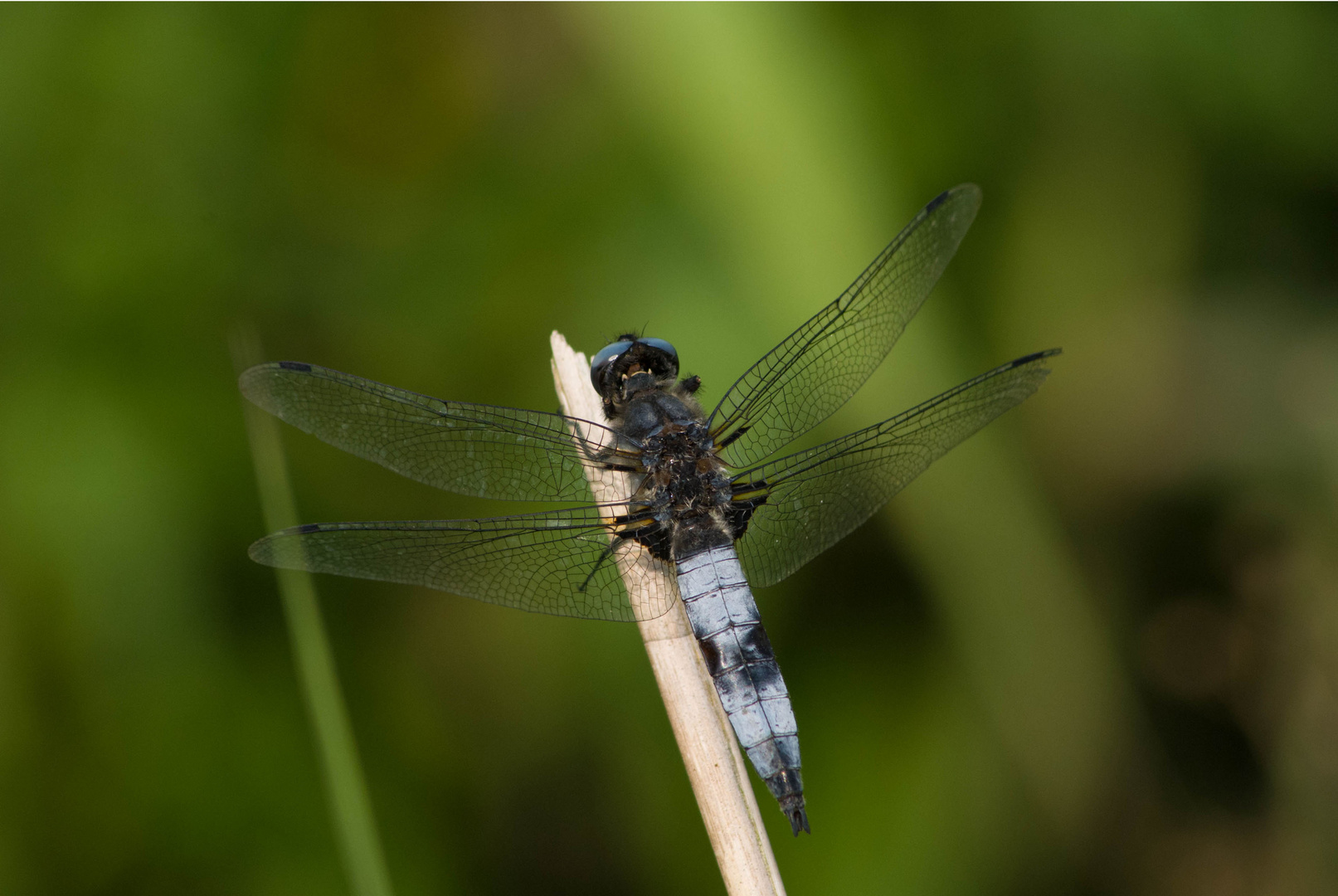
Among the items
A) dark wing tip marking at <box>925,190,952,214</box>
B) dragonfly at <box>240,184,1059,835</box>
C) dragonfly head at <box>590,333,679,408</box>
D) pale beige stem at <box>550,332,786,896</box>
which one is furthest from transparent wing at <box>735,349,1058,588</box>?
dark wing tip marking at <box>925,190,952,214</box>

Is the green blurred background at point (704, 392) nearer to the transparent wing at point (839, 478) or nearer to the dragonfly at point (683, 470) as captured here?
the dragonfly at point (683, 470)

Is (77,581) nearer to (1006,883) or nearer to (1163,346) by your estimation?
(1006,883)

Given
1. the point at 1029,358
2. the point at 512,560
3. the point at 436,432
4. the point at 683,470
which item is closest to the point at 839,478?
the point at 683,470

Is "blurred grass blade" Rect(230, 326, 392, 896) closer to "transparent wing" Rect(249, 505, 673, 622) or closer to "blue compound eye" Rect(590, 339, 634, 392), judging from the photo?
"transparent wing" Rect(249, 505, 673, 622)

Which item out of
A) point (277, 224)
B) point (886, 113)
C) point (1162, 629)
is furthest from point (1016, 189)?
point (277, 224)

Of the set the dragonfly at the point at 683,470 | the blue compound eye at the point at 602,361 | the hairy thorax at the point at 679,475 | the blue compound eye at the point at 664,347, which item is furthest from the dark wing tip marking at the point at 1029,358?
the blue compound eye at the point at 602,361

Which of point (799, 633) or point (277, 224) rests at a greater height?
point (277, 224)
